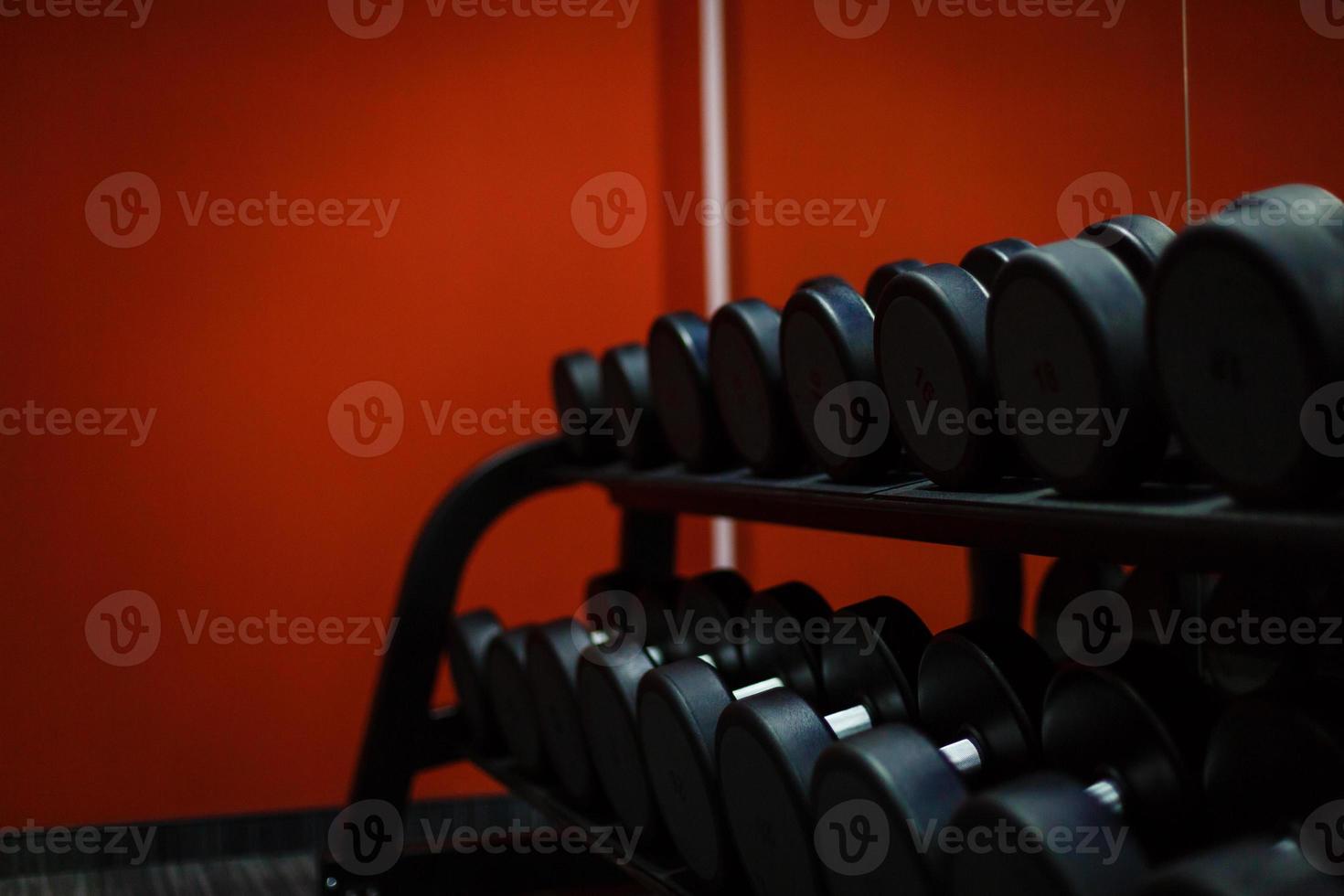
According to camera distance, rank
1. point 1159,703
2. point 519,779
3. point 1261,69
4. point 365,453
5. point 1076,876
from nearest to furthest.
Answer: point 1076,876
point 1159,703
point 1261,69
point 519,779
point 365,453

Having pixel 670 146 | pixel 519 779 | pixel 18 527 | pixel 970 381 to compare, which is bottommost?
pixel 519 779

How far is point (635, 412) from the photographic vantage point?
5.63 ft

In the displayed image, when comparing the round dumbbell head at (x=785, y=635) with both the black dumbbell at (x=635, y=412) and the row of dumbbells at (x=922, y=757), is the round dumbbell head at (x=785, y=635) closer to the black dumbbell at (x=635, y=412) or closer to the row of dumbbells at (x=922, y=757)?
the row of dumbbells at (x=922, y=757)

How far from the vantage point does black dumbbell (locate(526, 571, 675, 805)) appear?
1588mm

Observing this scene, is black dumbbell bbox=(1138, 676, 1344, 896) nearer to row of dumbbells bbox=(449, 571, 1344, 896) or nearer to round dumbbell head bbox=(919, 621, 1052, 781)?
row of dumbbells bbox=(449, 571, 1344, 896)

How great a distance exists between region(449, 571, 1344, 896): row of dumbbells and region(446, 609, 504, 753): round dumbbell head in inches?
11.0

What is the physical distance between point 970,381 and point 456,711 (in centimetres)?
136

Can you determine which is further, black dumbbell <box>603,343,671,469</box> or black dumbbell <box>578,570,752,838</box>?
black dumbbell <box>603,343,671,469</box>

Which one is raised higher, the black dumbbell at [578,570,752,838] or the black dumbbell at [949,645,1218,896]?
the black dumbbell at [949,645,1218,896]

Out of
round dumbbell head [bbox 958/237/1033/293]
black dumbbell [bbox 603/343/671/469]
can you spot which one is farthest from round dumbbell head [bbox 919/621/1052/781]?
black dumbbell [bbox 603/343/671/469]

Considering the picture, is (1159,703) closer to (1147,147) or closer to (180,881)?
(1147,147)

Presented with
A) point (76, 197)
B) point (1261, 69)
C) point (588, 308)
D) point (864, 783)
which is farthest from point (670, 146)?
point (864, 783)

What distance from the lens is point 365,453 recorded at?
9.09ft

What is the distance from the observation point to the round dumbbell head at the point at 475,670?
6.39 ft
